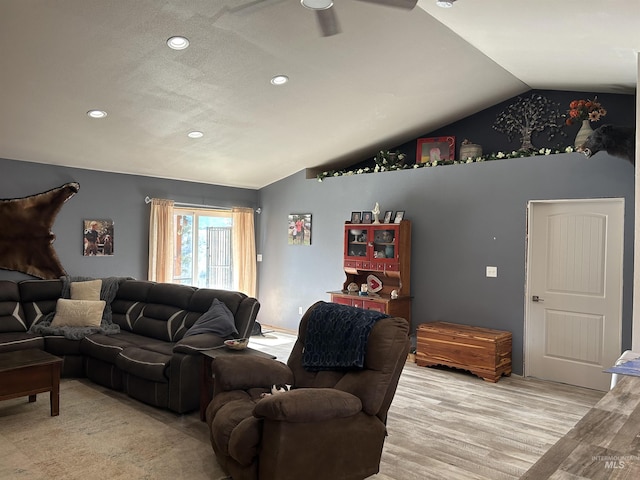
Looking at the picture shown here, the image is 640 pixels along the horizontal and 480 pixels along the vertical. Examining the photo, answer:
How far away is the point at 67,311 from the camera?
5.03m

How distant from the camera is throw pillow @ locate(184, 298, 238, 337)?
4.10 metres

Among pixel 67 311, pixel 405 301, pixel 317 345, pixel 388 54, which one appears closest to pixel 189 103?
pixel 388 54

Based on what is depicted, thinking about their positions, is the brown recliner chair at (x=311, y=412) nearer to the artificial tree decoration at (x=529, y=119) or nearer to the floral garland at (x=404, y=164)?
the floral garland at (x=404, y=164)

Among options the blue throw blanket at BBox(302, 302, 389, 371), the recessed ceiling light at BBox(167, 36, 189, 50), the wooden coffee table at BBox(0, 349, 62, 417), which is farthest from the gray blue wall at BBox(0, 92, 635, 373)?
the recessed ceiling light at BBox(167, 36, 189, 50)

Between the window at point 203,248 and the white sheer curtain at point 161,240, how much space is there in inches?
11.0

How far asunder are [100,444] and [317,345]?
1647mm

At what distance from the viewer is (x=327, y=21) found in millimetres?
3223

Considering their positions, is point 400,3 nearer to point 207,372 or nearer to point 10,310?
point 207,372

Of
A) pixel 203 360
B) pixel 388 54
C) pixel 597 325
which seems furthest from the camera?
pixel 597 325

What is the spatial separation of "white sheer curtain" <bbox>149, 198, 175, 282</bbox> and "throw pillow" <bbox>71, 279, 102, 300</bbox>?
1.32 m

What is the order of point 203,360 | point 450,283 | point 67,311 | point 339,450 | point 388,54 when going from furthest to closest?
1. point 450,283
2. point 67,311
3. point 388,54
4. point 203,360
5. point 339,450

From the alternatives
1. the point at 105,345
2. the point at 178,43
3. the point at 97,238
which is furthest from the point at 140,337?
the point at 178,43

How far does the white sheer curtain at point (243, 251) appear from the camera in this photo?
7719 millimetres

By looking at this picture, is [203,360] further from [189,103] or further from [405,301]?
[405,301]
